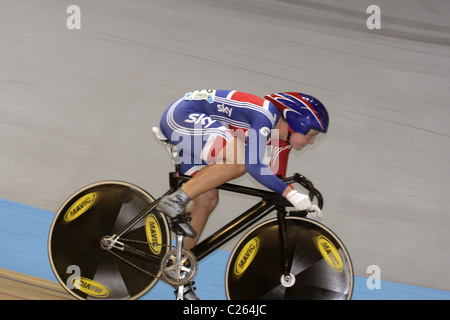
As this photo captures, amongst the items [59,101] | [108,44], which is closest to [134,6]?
[108,44]

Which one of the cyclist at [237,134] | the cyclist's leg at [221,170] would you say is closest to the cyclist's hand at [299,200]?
the cyclist at [237,134]

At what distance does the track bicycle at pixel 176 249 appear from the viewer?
241 cm

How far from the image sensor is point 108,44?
211 inches

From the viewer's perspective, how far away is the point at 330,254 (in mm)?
2395

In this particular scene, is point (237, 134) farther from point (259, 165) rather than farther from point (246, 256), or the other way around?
point (246, 256)

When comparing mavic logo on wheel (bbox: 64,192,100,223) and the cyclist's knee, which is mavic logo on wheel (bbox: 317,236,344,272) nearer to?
the cyclist's knee

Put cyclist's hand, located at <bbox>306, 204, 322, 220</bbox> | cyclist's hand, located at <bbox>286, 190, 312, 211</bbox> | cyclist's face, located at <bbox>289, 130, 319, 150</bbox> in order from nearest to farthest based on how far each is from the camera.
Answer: cyclist's hand, located at <bbox>286, 190, 312, 211</bbox>, cyclist's hand, located at <bbox>306, 204, 322, 220</bbox>, cyclist's face, located at <bbox>289, 130, 319, 150</bbox>

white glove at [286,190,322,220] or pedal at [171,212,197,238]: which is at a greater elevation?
white glove at [286,190,322,220]

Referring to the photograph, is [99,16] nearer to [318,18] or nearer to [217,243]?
[318,18]

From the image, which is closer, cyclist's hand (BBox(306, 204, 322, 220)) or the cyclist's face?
cyclist's hand (BBox(306, 204, 322, 220))

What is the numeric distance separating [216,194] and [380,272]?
1203 millimetres

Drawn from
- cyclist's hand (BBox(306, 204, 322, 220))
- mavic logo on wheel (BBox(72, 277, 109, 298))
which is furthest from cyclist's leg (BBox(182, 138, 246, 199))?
mavic logo on wheel (BBox(72, 277, 109, 298))

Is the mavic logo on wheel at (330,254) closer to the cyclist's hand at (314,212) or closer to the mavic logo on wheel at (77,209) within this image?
the cyclist's hand at (314,212)

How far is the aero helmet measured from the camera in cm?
243
